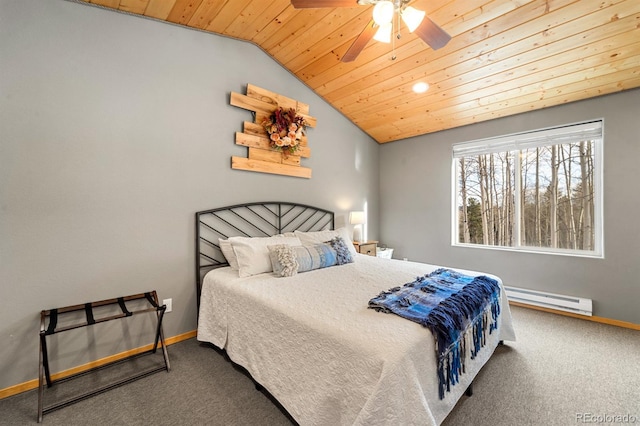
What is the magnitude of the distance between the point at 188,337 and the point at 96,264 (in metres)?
1.03

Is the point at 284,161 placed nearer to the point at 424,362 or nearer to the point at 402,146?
the point at 402,146

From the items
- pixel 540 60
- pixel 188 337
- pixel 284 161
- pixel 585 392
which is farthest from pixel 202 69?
pixel 585 392

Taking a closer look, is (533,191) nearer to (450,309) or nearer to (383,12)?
(450,309)

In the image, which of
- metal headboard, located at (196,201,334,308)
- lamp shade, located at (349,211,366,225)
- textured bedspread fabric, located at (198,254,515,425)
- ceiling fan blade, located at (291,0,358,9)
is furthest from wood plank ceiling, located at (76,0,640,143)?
textured bedspread fabric, located at (198,254,515,425)

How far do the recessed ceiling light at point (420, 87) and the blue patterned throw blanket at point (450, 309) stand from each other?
7.00 ft

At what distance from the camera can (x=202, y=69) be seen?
8.70 ft

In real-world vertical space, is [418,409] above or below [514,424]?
above

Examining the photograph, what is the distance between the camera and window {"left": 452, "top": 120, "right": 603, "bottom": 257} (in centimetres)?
309

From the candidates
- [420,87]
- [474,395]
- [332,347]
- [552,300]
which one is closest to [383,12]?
[420,87]

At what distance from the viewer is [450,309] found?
157 centimetres

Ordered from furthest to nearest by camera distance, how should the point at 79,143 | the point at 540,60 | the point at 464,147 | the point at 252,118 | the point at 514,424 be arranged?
the point at 464,147
the point at 252,118
the point at 540,60
the point at 79,143
the point at 514,424

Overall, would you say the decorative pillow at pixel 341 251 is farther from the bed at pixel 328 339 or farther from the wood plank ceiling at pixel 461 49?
the wood plank ceiling at pixel 461 49

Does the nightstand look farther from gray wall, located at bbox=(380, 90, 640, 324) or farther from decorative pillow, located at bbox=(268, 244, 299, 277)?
decorative pillow, located at bbox=(268, 244, 299, 277)

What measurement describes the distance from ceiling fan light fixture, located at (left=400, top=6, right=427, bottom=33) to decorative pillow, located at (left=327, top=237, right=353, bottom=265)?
1.92 m
